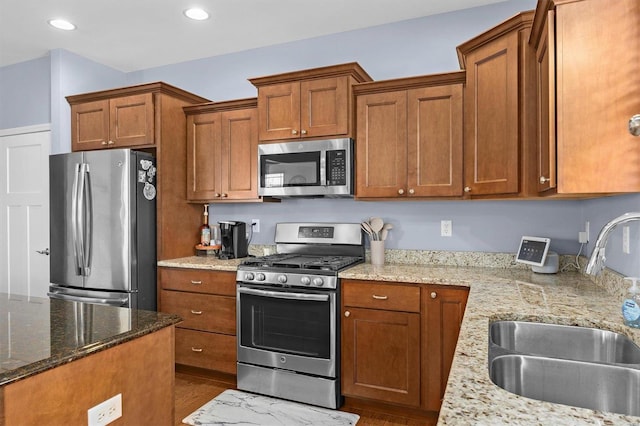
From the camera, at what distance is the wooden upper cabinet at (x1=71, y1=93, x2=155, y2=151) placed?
133 inches

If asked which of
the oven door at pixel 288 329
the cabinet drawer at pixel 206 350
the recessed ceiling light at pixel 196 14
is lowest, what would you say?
the cabinet drawer at pixel 206 350

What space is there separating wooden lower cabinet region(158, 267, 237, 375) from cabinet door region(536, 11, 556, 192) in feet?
6.87

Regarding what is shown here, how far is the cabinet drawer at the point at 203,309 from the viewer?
305 cm

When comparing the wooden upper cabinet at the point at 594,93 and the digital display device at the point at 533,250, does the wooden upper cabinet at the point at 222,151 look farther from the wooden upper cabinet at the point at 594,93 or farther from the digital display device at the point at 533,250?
the wooden upper cabinet at the point at 594,93

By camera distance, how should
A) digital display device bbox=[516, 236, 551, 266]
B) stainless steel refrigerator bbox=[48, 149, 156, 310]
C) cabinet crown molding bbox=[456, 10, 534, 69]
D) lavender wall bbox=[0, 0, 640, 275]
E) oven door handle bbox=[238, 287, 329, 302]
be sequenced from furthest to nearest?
stainless steel refrigerator bbox=[48, 149, 156, 310]
lavender wall bbox=[0, 0, 640, 275]
oven door handle bbox=[238, 287, 329, 302]
digital display device bbox=[516, 236, 551, 266]
cabinet crown molding bbox=[456, 10, 534, 69]

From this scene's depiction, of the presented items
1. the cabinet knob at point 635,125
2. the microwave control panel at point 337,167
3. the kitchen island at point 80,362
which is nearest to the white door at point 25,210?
the kitchen island at point 80,362

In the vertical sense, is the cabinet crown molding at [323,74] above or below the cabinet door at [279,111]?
above

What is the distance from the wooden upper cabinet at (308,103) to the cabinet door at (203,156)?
52 centimetres

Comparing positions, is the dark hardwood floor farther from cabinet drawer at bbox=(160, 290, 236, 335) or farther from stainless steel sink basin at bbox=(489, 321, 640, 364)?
stainless steel sink basin at bbox=(489, 321, 640, 364)

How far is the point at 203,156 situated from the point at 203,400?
1.89 metres

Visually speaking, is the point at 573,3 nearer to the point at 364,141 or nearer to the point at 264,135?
the point at 364,141

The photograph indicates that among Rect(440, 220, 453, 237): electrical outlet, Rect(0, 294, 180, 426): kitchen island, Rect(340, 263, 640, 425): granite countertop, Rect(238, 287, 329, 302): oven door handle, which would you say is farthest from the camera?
Rect(440, 220, 453, 237): electrical outlet

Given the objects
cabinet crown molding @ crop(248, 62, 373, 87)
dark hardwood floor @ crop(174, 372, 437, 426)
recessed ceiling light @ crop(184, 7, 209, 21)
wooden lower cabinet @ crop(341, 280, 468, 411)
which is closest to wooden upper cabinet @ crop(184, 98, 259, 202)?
cabinet crown molding @ crop(248, 62, 373, 87)

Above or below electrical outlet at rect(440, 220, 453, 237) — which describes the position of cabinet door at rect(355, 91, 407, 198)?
above
